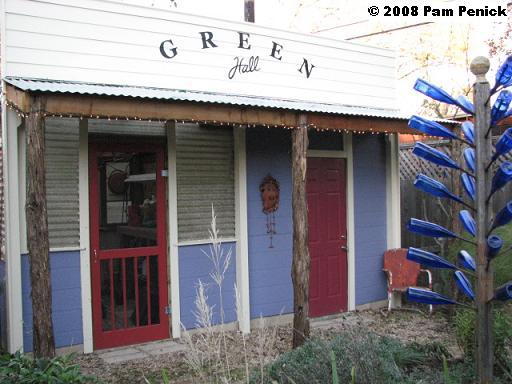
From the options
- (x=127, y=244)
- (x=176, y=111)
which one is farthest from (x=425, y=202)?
(x=176, y=111)

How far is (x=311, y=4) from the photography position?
16.9m

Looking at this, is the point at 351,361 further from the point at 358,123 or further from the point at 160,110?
the point at 358,123

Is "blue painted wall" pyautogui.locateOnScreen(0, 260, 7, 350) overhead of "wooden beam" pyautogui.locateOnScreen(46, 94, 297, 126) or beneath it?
beneath

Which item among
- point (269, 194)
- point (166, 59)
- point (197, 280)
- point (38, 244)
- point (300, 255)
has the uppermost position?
point (166, 59)

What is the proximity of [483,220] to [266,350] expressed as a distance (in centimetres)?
167

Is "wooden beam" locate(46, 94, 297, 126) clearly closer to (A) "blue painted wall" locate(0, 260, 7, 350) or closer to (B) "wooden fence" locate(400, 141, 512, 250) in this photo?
(A) "blue painted wall" locate(0, 260, 7, 350)

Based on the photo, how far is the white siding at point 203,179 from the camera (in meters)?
6.46

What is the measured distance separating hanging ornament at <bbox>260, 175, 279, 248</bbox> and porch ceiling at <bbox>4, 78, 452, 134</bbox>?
1.26 meters

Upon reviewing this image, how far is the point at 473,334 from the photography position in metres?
3.96

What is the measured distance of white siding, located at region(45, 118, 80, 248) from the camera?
565cm

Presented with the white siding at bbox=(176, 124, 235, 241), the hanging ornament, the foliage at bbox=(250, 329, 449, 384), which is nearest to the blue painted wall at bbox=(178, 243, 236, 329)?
the white siding at bbox=(176, 124, 235, 241)

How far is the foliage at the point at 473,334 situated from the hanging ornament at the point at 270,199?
10.1 ft

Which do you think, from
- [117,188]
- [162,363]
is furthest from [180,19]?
[162,363]
